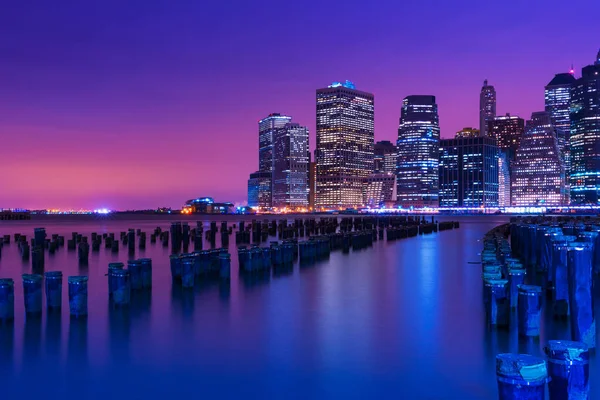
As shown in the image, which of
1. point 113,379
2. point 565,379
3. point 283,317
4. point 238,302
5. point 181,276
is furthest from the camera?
point 181,276

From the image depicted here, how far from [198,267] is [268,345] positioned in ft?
33.5

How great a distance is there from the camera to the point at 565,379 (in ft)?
19.0

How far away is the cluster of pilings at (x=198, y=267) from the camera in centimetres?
1777

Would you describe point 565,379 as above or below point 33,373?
above

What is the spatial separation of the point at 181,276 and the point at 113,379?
1001 centimetres

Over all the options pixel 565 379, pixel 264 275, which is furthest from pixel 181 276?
pixel 565 379

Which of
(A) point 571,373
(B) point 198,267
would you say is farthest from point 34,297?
(A) point 571,373

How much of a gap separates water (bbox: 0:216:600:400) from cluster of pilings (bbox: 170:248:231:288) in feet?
1.75

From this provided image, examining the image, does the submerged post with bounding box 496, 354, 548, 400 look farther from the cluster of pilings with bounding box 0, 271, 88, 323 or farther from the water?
the cluster of pilings with bounding box 0, 271, 88, 323

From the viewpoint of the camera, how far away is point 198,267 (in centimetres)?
2047

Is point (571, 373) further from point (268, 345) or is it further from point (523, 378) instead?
point (268, 345)

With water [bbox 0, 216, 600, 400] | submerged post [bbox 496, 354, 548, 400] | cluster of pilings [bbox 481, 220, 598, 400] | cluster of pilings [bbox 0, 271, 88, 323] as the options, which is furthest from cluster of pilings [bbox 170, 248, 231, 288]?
submerged post [bbox 496, 354, 548, 400]

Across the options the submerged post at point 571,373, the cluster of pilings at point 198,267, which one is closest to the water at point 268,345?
the cluster of pilings at point 198,267

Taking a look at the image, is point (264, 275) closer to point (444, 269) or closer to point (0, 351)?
point (444, 269)
